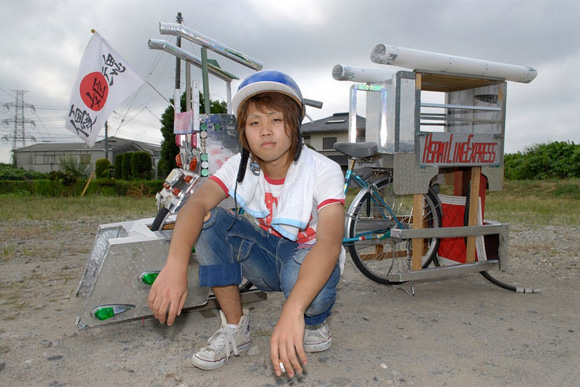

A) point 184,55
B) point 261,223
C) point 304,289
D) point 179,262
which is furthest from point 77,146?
point 304,289

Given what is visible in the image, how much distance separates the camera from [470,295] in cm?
329

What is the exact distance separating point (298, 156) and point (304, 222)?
A: 318 millimetres

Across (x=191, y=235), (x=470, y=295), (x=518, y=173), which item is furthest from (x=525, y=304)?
(x=518, y=173)

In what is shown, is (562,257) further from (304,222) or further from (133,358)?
(133,358)

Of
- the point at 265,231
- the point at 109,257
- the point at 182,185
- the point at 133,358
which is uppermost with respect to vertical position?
the point at 182,185

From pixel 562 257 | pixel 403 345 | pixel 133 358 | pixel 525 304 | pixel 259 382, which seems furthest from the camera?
pixel 562 257

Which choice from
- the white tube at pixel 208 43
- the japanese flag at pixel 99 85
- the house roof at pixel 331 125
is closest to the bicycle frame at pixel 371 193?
the white tube at pixel 208 43

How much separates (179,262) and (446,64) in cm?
231

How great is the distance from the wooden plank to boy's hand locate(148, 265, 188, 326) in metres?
2.49

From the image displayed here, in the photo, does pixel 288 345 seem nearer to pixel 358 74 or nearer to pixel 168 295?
pixel 168 295

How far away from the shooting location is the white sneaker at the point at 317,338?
7.28 feet

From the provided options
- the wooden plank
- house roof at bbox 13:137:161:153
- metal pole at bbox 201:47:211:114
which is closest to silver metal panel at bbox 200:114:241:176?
metal pole at bbox 201:47:211:114

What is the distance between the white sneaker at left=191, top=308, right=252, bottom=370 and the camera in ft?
6.75

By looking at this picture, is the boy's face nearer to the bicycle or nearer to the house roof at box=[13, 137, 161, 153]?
the bicycle
